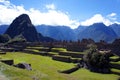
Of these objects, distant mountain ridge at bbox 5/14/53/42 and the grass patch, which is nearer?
the grass patch

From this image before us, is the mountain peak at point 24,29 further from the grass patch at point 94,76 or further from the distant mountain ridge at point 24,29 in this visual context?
the grass patch at point 94,76

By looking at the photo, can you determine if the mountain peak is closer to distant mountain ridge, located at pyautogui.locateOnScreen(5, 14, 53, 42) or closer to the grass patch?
distant mountain ridge, located at pyautogui.locateOnScreen(5, 14, 53, 42)

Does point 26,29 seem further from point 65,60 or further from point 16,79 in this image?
point 16,79

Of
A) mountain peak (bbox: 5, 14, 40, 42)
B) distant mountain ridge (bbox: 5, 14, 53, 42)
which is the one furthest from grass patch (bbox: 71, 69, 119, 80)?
mountain peak (bbox: 5, 14, 40, 42)

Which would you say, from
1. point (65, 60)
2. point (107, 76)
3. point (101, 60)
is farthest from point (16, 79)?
point (65, 60)

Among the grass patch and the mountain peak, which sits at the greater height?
the mountain peak

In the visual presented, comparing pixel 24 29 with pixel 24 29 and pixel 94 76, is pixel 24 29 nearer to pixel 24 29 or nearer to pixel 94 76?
pixel 24 29

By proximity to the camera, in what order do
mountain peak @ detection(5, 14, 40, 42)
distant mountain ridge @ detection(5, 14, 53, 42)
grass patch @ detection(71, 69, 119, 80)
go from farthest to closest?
mountain peak @ detection(5, 14, 40, 42)
distant mountain ridge @ detection(5, 14, 53, 42)
grass patch @ detection(71, 69, 119, 80)

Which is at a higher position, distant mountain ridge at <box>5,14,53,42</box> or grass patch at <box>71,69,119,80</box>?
distant mountain ridge at <box>5,14,53,42</box>

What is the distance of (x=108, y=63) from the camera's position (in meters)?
47.5

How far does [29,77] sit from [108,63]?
29153 millimetres

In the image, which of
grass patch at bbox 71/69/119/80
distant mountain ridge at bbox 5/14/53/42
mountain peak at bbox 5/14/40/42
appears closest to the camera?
grass patch at bbox 71/69/119/80

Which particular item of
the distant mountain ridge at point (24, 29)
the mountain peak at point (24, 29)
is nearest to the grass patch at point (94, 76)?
the distant mountain ridge at point (24, 29)

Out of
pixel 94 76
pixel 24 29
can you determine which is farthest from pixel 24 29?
pixel 94 76
